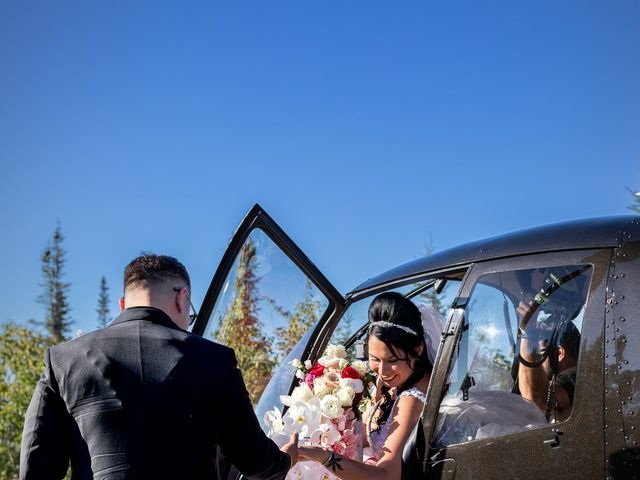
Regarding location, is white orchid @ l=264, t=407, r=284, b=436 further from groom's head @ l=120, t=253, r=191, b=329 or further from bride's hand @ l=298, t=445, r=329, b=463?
groom's head @ l=120, t=253, r=191, b=329

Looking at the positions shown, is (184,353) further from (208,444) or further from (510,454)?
(510,454)

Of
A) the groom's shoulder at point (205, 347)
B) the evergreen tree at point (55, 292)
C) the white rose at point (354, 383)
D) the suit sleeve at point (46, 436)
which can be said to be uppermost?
the evergreen tree at point (55, 292)

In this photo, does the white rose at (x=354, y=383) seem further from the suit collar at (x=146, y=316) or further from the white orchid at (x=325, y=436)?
the suit collar at (x=146, y=316)

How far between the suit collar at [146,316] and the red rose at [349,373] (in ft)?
4.67

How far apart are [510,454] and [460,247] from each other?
120 centimetres

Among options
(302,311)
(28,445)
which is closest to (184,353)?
(28,445)

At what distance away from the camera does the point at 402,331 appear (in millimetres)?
4047

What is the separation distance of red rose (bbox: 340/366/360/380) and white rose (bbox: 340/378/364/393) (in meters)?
0.04

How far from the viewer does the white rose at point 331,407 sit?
13.0ft

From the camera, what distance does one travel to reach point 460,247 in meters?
3.88

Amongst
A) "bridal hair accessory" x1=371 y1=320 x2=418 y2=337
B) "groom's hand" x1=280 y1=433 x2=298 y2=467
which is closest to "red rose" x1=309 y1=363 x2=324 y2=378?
"bridal hair accessory" x1=371 y1=320 x2=418 y2=337

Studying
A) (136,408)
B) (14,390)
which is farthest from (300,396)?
(14,390)

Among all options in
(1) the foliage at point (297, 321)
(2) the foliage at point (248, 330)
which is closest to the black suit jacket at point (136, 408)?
(2) the foliage at point (248, 330)

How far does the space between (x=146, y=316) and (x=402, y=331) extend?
154 centimetres
